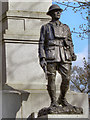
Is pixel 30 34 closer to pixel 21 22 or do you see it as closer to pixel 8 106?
pixel 21 22

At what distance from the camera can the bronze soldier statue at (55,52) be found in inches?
404

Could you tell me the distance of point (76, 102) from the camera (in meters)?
11.9

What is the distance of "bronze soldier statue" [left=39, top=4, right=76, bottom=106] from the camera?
10.3 m

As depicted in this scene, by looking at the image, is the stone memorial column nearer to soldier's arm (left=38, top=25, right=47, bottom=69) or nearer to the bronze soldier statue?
the bronze soldier statue

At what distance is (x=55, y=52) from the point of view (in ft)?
33.8

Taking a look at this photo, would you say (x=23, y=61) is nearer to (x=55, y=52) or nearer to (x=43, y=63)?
(x=55, y=52)

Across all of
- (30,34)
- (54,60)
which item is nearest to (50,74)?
(54,60)

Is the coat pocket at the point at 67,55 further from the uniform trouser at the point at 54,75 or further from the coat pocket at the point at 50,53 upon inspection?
the coat pocket at the point at 50,53

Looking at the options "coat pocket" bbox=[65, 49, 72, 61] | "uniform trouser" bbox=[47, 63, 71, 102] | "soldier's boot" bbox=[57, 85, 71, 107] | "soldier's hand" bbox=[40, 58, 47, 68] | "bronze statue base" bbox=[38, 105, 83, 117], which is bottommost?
"bronze statue base" bbox=[38, 105, 83, 117]

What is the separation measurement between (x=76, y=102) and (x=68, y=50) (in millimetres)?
1961

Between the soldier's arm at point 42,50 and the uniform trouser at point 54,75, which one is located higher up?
the soldier's arm at point 42,50

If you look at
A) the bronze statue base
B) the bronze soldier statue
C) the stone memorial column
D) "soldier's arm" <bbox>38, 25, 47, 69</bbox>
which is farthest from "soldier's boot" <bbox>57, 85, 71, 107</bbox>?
the stone memorial column

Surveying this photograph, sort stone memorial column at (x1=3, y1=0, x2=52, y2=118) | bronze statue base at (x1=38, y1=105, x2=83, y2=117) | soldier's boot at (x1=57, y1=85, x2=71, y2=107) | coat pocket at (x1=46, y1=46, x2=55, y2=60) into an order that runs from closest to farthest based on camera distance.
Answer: bronze statue base at (x1=38, y1=105, x2=83, y2=117), coat pocket at (x1=46, y1=46, x2=55, y2=60), soldier's boot at (x1=57, y1=85, x2=71, y2=107), stone memorial column at (x1=3, y1=0, x2=52, y2=118)

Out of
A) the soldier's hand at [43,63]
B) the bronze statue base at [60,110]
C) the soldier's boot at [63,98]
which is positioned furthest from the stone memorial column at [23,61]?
the soldier's hand at [43,63]
